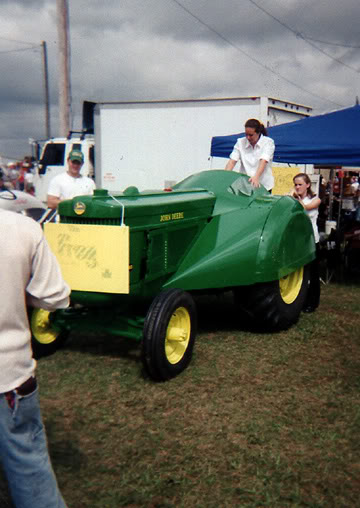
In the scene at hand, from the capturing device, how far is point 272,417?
3.37m

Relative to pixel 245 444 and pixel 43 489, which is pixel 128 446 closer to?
pixel 245 444

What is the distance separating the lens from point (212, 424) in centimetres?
328

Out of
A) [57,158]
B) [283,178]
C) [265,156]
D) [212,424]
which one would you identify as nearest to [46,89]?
[57,158]

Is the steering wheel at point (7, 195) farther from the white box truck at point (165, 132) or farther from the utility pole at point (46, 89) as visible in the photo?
the utility pole at point (46, 89)

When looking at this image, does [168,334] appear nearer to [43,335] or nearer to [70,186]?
[43,335]

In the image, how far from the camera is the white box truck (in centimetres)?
1205

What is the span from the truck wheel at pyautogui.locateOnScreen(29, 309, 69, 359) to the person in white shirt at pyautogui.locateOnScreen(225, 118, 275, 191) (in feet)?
8.26

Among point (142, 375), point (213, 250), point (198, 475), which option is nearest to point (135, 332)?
point (142, 375)

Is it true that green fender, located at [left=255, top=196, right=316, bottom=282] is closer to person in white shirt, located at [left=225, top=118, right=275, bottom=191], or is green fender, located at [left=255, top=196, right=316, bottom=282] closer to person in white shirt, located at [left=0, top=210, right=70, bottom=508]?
person in white shirt, located at [left=225, top=118, right=275, bottom=191]

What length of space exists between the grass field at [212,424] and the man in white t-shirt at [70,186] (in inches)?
72.0

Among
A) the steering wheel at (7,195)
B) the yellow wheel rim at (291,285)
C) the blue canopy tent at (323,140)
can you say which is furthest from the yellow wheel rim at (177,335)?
the blue canopy tent at (323,140)

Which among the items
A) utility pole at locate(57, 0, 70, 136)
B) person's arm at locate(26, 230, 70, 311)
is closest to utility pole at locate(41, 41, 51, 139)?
utility pole at locate(57, 0, 70, 136)

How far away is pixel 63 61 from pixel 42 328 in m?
8.72

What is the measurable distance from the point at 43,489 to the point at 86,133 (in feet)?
45.5
